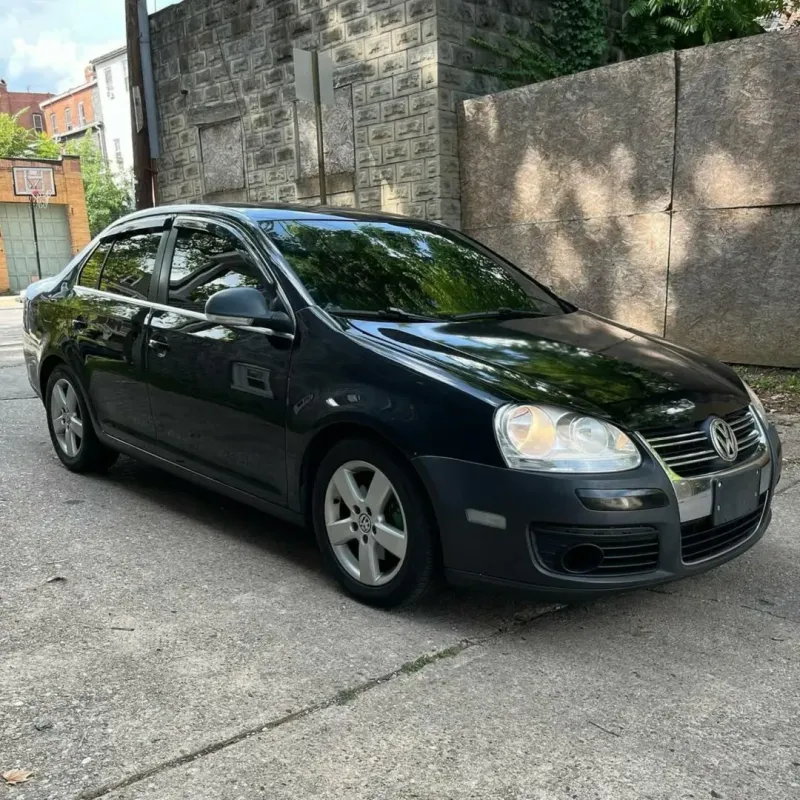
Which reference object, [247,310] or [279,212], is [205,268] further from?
[247,310]

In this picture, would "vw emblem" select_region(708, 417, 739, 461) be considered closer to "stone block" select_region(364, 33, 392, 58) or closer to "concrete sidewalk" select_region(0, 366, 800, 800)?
"concrete sidewalk" select_region(0, 366, 800, 800)

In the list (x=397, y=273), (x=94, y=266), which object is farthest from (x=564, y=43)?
(x=397, y=273)

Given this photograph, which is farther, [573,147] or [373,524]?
[573,147]

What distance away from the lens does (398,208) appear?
10.5 meters

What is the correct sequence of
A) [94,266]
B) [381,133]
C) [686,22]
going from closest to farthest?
[94,266]
[381,133]
[686,22]

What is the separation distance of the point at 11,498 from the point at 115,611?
1922mm

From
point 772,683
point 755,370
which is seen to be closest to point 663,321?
point 755,370

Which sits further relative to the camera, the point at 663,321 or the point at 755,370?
the point at 663,321

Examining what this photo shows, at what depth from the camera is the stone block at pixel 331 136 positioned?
10852mm

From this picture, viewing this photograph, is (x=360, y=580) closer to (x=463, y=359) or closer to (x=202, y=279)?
(x=463, y=359)

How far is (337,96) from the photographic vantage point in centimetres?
1089

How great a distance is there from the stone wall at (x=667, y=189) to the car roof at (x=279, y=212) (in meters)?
4.26

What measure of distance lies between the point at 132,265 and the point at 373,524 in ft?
8.05

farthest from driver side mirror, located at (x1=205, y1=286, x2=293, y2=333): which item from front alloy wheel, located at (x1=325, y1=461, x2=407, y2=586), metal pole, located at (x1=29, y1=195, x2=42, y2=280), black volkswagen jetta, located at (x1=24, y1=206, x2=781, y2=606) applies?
metal pole, located at (x1=29, y1=195, x2=42, y2=280)
